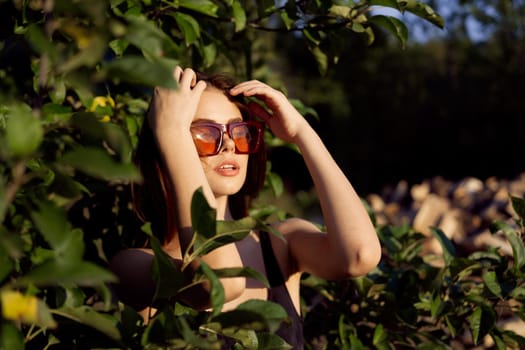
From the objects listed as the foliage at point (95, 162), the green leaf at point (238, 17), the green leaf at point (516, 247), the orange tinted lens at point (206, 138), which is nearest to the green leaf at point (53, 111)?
the foliage at point (95, 162)

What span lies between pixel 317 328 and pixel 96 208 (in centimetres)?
84

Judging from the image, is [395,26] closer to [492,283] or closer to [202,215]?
[492,283]

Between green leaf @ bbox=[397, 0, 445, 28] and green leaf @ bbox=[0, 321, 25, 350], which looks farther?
green leaf @ bbox=[397, 0, 445, 28]

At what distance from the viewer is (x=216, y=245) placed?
123 centimetres

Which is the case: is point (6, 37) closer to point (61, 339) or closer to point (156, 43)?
point (61, 339)

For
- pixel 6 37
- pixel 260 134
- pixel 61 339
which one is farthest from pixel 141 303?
pixel 6 37

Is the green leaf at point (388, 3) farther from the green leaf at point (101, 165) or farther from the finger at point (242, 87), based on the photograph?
the green leaf at point (101, 165)

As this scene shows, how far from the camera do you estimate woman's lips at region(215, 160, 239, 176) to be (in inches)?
71.0

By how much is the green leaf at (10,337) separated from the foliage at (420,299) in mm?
1182

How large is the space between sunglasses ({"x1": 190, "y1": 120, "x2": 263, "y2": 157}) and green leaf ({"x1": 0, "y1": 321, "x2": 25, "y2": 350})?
2.73 ft

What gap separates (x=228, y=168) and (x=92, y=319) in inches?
31.5

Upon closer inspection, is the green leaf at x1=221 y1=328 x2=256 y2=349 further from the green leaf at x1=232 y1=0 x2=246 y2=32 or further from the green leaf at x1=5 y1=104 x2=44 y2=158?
the green leaf at x1=232 y1=0 x2=246 y2=32

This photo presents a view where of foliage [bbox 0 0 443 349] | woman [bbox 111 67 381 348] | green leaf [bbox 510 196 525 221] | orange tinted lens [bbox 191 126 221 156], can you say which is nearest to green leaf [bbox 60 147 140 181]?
foliage [bbox 0 0 443 349]

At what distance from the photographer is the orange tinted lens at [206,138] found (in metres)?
1.74
